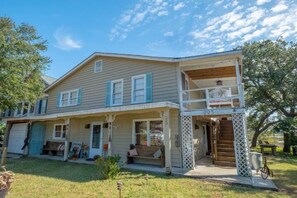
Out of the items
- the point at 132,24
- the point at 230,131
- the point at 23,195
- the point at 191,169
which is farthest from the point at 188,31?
the point at 23,195

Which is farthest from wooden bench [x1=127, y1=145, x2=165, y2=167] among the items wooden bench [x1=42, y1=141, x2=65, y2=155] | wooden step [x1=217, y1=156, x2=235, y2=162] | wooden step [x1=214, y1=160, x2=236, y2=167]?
wooden bench [x1=42, y1=141, x2=65, y2=155]

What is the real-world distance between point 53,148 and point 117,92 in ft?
22.2

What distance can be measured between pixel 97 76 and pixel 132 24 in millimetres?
4544

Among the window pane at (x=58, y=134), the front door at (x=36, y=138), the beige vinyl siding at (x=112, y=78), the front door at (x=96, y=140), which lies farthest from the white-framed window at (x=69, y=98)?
the front door at (x=96, y=140)

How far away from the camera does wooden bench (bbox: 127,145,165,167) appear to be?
373 inches

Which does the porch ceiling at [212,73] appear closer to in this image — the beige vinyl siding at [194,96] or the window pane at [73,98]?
the beige vinyl siding at [194,96]

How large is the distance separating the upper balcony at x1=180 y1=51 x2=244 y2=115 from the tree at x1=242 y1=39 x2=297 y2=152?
776 cm

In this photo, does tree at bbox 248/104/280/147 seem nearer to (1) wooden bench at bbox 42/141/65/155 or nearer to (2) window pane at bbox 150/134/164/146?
(2) window pane at bbox 150/134/164/146

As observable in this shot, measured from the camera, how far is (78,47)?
48.9 ft

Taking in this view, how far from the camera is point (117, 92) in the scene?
12.3m

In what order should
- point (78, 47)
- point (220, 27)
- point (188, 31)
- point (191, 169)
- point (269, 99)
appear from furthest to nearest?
point (269, 99) < point (78, 47) < point (188, 31) < point (220, 27) < point (191, 169)

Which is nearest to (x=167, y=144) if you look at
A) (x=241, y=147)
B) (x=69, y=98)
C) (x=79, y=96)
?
(x=241, y=147)

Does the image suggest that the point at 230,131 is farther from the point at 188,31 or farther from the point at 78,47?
the point at 78,47

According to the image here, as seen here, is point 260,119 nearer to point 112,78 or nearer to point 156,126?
point 156,126
